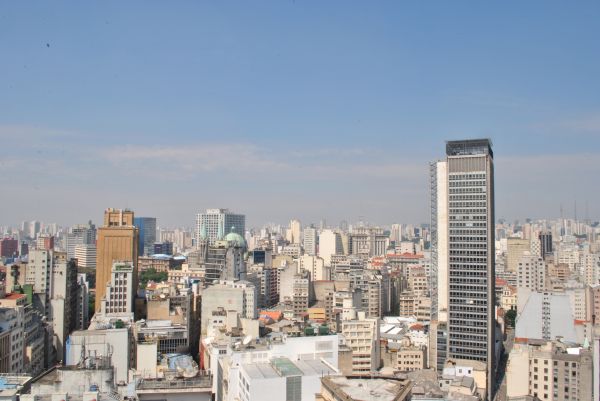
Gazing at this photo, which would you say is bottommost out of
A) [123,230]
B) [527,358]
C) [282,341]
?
[527,358]

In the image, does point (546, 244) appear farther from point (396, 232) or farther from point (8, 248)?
point (8, 248)

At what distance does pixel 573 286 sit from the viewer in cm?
2873

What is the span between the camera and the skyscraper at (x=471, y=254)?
20.6 metres

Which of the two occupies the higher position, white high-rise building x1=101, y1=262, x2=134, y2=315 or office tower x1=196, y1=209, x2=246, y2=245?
office tower x1=196, y1=209, x2=246, y2=245

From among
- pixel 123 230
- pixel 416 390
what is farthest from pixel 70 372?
pixel 123 230

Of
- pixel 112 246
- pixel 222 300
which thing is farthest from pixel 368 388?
pixel 112 246

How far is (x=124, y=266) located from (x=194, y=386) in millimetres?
11013

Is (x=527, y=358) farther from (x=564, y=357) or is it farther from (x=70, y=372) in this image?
(x=70, y=372)

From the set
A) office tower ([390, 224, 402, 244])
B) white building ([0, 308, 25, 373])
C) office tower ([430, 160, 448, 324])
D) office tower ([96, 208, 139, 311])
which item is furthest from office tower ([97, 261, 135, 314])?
office tower ([390, 224, 402, 244])

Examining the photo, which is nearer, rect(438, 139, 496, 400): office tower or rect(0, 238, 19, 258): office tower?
rect(438, 139, 496, 400): office tower

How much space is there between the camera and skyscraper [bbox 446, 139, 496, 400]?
20578mm

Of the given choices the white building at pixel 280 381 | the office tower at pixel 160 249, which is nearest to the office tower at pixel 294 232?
the office tower at pixel 160 249

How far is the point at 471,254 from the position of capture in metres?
20.9

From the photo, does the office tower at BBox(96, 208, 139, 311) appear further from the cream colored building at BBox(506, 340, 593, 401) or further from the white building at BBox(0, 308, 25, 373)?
the cream colored building at BBox(506, 340, 593, 401)
